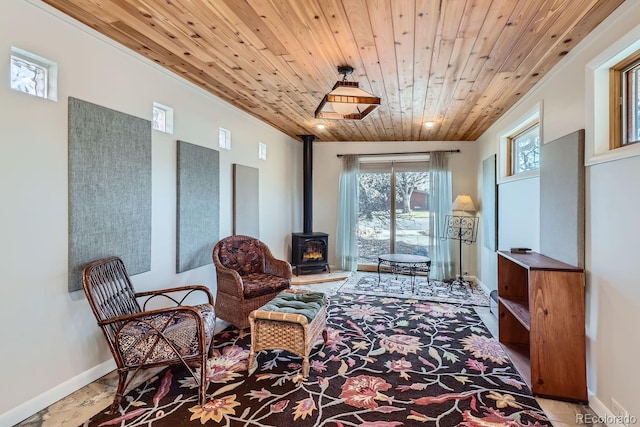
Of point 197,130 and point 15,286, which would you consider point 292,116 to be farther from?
point 15,286

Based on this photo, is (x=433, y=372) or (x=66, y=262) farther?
(x=433, y=372)

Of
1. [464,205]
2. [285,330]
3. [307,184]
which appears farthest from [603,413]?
[307,184]

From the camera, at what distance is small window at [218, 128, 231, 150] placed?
3.95m

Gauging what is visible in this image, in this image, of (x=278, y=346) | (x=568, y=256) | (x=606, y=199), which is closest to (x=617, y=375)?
(x=568, y=256)

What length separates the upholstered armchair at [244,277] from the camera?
3.23 m

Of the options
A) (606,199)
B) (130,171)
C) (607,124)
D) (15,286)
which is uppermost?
(607,124)

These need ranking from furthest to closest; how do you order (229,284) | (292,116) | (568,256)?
(292,116) < (229,284) < (568,256)

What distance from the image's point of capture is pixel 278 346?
254cm

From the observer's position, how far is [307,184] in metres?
6.06

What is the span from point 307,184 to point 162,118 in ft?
10.8

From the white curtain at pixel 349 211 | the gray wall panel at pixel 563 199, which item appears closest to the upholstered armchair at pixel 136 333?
the gray wall panel at pixel 563 199

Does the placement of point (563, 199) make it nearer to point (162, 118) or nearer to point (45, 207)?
point (162, 118)

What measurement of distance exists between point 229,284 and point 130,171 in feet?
4.78

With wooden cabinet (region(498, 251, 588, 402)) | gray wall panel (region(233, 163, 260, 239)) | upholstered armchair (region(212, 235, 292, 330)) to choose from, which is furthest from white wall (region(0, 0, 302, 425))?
wooden cabinet (region(498, 251, 588, 402))
